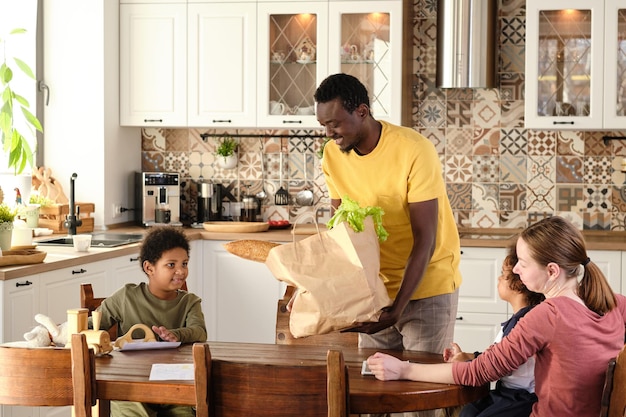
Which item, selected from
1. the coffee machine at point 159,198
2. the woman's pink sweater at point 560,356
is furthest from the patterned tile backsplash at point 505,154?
the woman's pink sweater at point 560,356

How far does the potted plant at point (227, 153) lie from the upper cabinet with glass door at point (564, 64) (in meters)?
1.72

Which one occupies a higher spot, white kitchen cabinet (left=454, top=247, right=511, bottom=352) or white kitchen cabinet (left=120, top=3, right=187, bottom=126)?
white kitchen cabinet (left=120, top=3, right=187, bottom=126)

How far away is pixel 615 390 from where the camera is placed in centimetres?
222

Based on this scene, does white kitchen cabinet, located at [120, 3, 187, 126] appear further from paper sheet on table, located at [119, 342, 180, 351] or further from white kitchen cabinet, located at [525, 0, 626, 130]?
paper sheet on table, located at [119, 342, 180, 351]

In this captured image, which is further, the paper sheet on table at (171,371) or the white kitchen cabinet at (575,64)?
the white kitchen cabinet at (575,64)

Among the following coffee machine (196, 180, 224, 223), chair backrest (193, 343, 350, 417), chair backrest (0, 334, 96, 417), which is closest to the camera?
chair backrest (193, 343, 350, 417)

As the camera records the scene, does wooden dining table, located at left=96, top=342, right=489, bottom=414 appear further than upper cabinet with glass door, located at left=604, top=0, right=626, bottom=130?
No

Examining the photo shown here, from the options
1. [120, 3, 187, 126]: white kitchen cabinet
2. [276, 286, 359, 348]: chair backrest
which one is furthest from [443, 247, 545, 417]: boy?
[120, 3, 187, 126]: white kitchen cabinet

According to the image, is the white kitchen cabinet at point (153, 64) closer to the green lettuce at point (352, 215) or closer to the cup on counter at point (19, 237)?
the cup on counter at point (19, 237)

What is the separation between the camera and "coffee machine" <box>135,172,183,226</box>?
221 inches

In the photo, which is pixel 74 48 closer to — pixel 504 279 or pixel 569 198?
pixel 569 198

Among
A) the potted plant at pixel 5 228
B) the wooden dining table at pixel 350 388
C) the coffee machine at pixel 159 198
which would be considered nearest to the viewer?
the wooden dining table at pixel 350 388

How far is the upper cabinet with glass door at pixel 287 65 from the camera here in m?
5.35

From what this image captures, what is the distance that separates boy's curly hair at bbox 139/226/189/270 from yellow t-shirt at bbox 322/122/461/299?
53 cm
